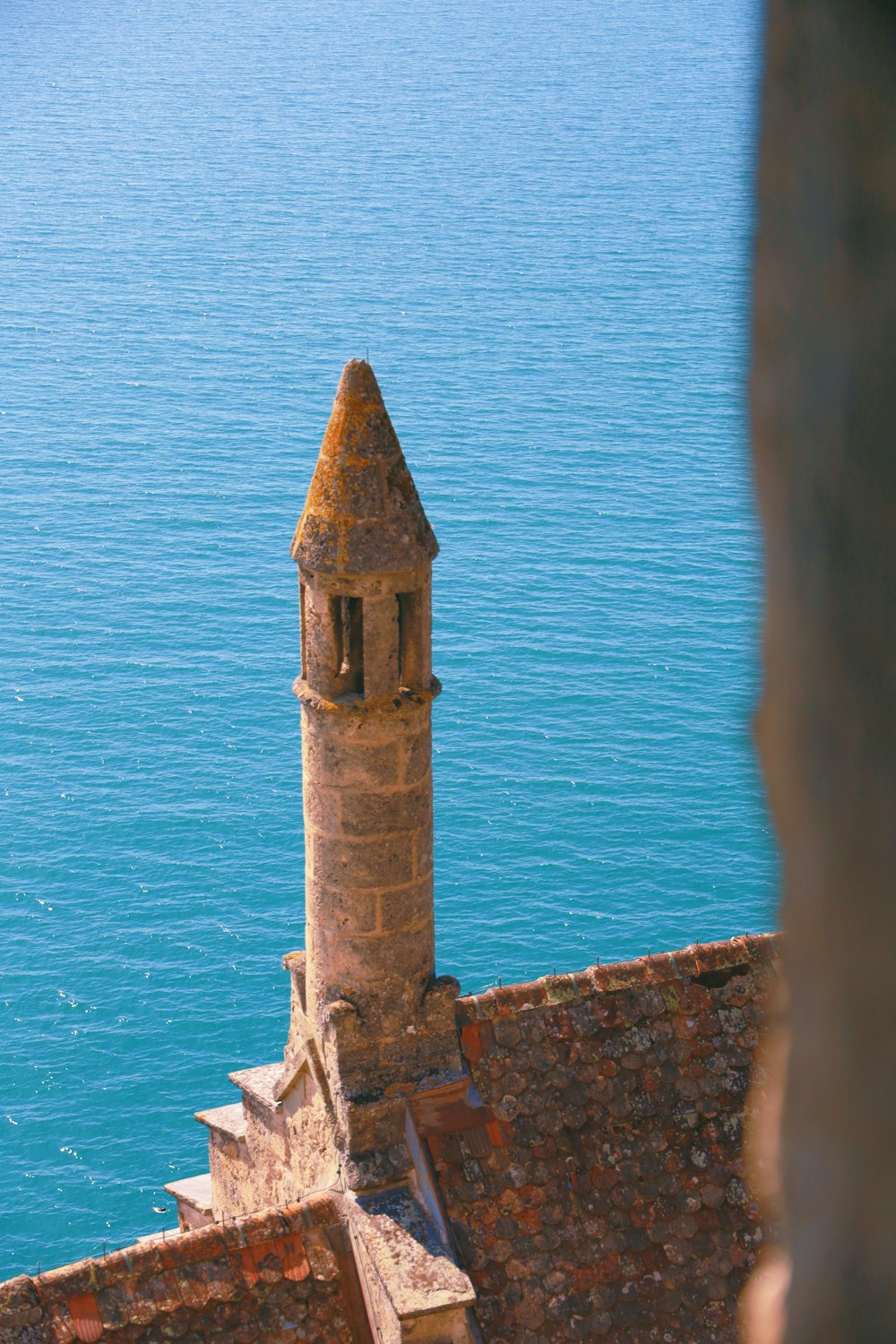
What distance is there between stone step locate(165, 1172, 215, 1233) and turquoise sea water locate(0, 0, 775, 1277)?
10528 mm

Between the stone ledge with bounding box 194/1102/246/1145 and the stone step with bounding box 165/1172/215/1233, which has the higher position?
the stone ledge with bounding box 194/1102/246/1145

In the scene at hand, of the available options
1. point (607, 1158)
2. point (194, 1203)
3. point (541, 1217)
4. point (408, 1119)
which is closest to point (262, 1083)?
point (408, 1119)

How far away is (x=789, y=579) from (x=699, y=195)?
4880 inches

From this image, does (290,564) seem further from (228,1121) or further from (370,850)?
(370,850)

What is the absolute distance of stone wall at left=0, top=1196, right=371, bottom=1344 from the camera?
1121 centimetres

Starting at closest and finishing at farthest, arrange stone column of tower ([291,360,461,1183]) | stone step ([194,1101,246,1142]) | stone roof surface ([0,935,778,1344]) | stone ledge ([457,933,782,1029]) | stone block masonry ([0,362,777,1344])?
stone roof surface ([0,935,778,1344])
stone block masonry ([0,362,777,1344])
stone column of tower ([291,360,461,1183])
stone ledge ([457,933,782,1029])
stone step ([194,1101,246,1142])

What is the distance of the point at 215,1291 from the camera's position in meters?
11.6

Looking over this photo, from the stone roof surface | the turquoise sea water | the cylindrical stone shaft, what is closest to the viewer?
the stone roof surface

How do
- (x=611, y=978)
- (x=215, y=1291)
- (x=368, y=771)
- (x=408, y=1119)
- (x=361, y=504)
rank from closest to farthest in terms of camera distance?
(x=215, y=1291)
(x=361, y=504)
(x=368, y=771)
(x=408, y=1119)
(x=611, y=978)

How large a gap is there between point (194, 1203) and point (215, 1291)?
6.61 m

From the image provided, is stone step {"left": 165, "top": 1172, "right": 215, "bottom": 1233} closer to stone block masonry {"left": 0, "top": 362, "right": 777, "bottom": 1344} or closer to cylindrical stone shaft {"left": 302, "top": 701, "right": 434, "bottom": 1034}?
stone block masonry {"left": 0, "top": 362, "right": 777, "bottom": 1344}

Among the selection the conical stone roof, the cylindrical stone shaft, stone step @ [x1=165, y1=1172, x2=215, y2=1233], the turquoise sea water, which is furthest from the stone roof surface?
stone step @ [x1=165, y1=1172, x2=215, y2=1233]

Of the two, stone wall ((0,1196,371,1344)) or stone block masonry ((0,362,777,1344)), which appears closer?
stone wall ((0,1196,371,1344))

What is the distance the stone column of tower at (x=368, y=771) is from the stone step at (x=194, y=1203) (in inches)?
227
